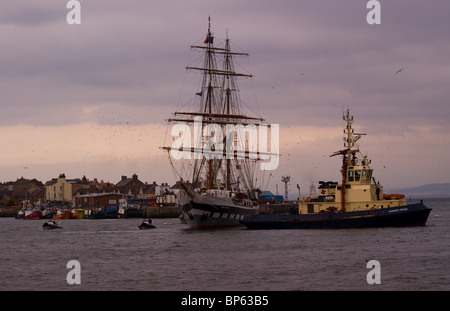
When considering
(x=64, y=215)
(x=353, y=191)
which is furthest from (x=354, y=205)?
(x=64, y=215)

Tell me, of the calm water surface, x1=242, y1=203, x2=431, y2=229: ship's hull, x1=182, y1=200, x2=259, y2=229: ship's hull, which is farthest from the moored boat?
x1=242, y1=203, x2=431, y2=229: ship's hull

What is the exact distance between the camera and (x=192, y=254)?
55.7 metres

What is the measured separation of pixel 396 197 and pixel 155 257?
33.6m

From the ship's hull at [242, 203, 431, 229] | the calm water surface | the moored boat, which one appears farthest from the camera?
the moored boat

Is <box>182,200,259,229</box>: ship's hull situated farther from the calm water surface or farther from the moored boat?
the moored boat

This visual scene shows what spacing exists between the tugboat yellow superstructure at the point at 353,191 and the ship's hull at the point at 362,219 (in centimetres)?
136

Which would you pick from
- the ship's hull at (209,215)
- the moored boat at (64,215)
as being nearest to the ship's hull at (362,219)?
the ship's hull at (209,215)

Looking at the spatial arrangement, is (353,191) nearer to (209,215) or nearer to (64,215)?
(209,215)

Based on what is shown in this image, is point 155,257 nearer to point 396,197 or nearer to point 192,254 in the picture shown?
point 192,254

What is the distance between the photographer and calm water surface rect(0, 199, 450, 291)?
38344mm

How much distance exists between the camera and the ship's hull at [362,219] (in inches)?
2847

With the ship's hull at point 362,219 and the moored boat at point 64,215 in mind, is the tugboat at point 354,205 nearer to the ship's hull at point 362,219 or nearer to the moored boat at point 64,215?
the ship's hull at point 362,219

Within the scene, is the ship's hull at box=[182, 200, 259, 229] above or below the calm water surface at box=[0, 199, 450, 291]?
above
